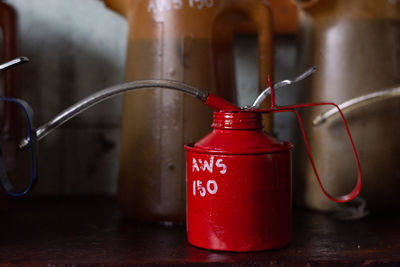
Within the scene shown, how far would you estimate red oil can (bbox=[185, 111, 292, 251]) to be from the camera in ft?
2.03

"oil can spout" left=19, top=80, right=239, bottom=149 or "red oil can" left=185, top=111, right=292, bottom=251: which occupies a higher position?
"oil can spout" left=19, top=80, right=239, bottom=149

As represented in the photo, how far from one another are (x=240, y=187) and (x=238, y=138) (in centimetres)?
6

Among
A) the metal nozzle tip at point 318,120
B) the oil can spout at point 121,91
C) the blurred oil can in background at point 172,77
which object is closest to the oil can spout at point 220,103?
the oil can spout at point 121,91

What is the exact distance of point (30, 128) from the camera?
0.64 m

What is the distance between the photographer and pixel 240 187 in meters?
0.62

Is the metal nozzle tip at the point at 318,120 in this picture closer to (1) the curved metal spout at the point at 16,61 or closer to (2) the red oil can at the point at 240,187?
(2) the red oil can at the point at 240,187

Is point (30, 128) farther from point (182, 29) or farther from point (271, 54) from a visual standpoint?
point (271, 54)

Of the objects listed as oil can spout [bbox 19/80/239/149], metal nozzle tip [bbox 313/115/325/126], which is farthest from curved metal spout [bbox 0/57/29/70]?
metal nozzle tip [bbox 313/115/325/126]

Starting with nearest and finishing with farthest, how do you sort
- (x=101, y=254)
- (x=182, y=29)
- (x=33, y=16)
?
(x=101, y=254)
(x=182, y=29)
(x=33, y=16)

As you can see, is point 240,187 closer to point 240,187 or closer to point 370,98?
point 240,187

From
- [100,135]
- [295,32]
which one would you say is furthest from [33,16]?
[295,32]

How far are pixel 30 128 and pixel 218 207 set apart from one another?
0.25m

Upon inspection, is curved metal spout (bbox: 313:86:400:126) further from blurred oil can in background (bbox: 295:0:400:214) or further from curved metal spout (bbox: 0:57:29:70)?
curved metal spout (bbox: 0:57:29:70)

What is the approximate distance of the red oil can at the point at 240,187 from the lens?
0.62 meters
